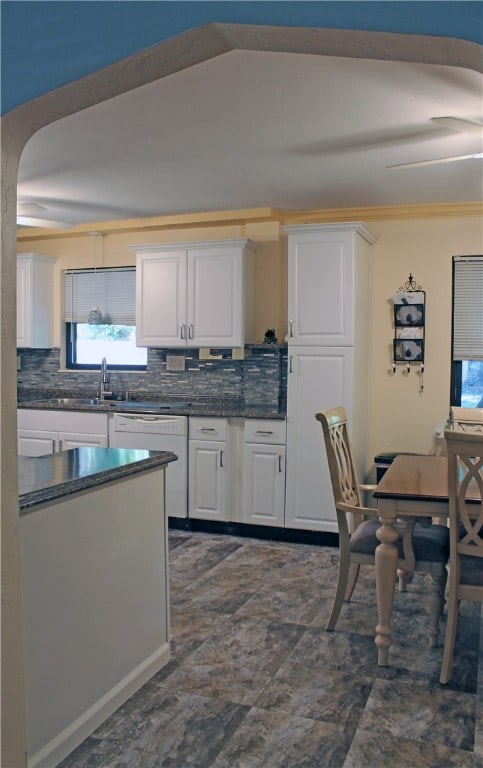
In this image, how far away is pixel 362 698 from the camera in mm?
2725

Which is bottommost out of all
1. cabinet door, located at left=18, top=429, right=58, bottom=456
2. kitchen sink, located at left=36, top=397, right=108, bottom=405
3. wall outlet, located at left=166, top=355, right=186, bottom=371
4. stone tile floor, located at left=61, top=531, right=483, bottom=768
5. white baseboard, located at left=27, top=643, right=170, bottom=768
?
stone tile floor, located at left=61, top=531, right=483, bottom=768

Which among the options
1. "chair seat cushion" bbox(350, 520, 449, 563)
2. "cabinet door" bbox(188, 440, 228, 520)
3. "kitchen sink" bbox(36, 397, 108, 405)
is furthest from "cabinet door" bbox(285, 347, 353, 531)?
"kitchen sink" bbox(36, 397, 108, 405)

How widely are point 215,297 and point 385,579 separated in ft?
9.32

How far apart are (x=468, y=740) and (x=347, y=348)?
9.00ft

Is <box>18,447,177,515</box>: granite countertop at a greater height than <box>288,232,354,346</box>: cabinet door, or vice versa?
<box>288,232,354,346</box>: cabinet door

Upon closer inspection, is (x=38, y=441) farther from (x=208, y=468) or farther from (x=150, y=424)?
(x=208, y=468)

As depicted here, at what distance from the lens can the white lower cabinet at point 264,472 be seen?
4.93 m

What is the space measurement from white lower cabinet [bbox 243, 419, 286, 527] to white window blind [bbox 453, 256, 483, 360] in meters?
1.45

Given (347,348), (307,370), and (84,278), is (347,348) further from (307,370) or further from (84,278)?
(84,278)

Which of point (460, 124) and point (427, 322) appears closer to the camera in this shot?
point (460, 124)

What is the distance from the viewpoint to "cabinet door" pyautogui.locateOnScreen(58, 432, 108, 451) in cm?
537

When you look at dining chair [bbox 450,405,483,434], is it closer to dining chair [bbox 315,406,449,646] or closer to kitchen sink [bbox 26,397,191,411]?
dining chair [bbox 315,406,449,646]

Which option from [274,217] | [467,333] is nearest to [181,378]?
[274,217]

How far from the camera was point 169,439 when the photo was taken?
205 inches
